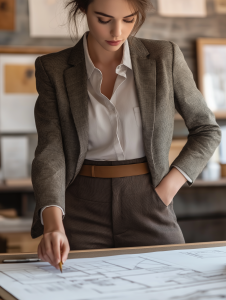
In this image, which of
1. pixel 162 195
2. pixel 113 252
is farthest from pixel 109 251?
pixel 162 195

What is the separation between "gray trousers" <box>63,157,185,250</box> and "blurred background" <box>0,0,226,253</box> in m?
1.31

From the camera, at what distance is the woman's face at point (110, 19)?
1021 millimetres

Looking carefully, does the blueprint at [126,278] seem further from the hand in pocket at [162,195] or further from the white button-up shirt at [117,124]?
the white button-up shirt at [117,124]

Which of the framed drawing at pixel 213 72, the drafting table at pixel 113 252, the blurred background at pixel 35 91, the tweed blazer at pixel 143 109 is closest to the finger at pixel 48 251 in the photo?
the drafting table at pixel 113 252

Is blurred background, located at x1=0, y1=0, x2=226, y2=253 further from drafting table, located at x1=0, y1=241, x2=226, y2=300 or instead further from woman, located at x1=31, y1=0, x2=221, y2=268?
drafting table, located at x1=0, y1=241, x2=226, y2=300

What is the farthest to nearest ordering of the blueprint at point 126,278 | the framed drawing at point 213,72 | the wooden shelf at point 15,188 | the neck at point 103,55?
the framed drawing at point 213,72 → the wooden shelf at point 15,188 → the neck at point 103,55 → the blueprint at point 126,278

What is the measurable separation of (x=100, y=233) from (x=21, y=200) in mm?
1569

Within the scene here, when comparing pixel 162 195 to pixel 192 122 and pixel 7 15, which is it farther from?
pixel 7 15

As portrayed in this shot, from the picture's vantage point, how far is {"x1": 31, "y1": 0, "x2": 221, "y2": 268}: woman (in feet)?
3.58

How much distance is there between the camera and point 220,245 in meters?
1.05

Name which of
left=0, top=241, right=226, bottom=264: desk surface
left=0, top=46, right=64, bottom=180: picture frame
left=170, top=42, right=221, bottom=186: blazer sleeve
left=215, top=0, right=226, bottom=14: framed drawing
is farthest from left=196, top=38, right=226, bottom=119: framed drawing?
left=0, top=241, right=226, bottom=264: desk surface

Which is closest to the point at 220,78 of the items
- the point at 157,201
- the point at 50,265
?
the point at 157,201

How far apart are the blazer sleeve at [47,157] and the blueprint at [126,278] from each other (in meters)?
0.16

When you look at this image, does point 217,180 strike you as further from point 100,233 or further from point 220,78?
point 100,233
